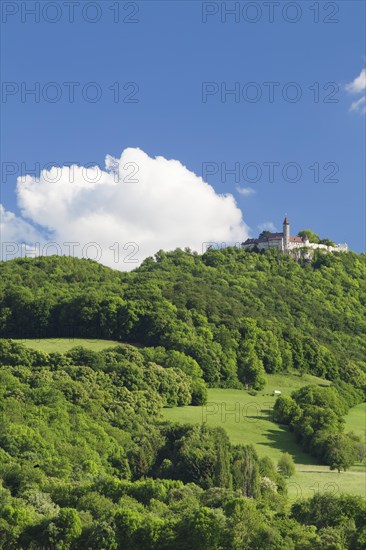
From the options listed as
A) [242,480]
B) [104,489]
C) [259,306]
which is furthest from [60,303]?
[104,489]

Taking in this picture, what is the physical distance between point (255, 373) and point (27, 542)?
3218 inches

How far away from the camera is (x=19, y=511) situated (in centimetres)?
5697

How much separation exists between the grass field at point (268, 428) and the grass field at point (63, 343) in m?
19.9

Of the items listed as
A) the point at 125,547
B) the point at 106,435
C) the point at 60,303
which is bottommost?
the point at 125,547

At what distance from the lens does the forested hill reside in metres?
140

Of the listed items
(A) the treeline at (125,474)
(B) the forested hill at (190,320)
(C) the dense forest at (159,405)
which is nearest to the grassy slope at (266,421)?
(C) the dense forest at (159,405)

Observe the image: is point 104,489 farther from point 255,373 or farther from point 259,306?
point 259,306

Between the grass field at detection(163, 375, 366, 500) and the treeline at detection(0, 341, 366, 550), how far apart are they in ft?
12.6

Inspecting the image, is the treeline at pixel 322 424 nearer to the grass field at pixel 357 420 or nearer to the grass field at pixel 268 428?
the grass field at pixel 268 428

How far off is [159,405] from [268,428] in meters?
14.1

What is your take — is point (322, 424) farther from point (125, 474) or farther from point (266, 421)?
point (125, 474)

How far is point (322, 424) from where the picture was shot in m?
106

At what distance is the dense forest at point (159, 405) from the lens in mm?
Answer: 56344

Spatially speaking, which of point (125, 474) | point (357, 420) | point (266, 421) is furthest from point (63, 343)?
point (125, 474)
